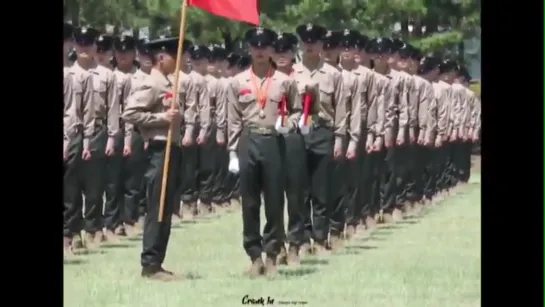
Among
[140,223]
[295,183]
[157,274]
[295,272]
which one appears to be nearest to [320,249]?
[295,272]

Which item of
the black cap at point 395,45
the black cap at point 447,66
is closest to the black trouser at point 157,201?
the black cap at point 395,45

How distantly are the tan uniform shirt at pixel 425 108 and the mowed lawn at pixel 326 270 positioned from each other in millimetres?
483

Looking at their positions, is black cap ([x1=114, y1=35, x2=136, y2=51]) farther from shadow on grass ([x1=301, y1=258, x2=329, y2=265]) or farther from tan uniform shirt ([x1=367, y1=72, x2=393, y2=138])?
shadow on grass ([x1=301, y1=258, x2=329, y2=265])

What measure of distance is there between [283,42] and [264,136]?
0.60 meters

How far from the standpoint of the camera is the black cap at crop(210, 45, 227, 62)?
8648 millimetres

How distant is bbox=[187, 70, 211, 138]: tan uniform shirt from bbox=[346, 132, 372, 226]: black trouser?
917 millimetres

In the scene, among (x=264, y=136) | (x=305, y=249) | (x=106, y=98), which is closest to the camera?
(x=264, y=136)

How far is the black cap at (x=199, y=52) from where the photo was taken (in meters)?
8.73

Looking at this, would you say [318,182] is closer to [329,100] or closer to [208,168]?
[329,100]

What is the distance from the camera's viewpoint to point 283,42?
28.2ft

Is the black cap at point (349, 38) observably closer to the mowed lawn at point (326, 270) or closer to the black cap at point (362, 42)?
the black cap at point (362, 42)

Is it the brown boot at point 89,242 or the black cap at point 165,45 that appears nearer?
the black cap at point 165,45
